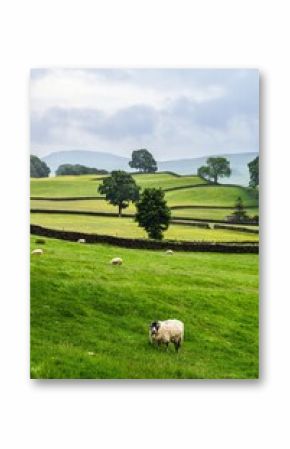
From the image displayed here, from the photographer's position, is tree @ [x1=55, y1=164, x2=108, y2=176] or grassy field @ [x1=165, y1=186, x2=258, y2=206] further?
grassy field @ [x1=165, y1=186, x2=258, y2=206]

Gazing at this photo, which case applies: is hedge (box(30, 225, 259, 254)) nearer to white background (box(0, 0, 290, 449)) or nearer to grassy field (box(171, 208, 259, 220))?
grassy field (box(171, 208, 259, 220))

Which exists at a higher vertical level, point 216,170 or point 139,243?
point 216,170

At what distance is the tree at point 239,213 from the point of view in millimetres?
7305

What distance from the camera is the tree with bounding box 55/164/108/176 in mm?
7266

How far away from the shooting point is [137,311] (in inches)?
287

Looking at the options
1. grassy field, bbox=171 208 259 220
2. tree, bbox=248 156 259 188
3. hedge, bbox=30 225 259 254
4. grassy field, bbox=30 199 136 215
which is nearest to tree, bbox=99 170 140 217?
grassy field, bbox=30 199 136 215

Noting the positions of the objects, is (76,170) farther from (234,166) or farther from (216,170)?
(234,166)

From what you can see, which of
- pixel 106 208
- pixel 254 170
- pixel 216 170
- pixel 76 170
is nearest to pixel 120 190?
pixel 106 208

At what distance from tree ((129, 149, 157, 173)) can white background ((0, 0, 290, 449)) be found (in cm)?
84

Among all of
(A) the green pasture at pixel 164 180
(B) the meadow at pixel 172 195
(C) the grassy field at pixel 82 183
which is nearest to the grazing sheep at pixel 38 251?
(B) the meadow at pixel 172 195

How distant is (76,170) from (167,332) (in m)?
1.72

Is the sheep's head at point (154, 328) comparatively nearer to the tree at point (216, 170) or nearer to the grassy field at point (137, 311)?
the grassy field at point (137, 311)
